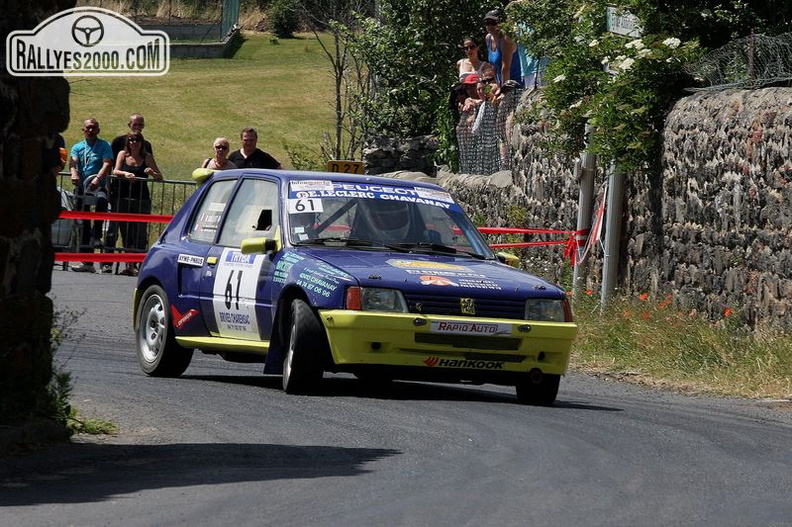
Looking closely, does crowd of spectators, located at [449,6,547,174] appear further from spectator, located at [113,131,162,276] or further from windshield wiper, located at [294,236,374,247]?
windshield wiper, located at [294,236,374,247]

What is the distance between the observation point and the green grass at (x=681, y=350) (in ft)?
42.2

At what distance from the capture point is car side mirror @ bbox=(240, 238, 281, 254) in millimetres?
11672

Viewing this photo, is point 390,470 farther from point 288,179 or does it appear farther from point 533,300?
point 288,179

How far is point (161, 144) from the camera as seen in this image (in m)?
55.4

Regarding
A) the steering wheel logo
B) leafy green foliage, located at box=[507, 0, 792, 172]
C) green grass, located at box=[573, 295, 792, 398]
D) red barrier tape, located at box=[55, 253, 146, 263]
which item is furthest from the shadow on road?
red barrier tape, located at box=[55, 253, 146, 263]

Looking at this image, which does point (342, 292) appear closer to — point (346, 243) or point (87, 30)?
point (346, 243)

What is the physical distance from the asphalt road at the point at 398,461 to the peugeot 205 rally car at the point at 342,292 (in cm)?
31

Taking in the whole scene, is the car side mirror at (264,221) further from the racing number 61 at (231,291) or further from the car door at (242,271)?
the racing number 61 at (231,291)

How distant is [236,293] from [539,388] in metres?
2.34

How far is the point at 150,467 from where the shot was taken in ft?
26.3

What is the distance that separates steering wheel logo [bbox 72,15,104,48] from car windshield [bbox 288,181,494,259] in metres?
2.63

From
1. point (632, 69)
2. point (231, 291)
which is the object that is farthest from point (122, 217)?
point (231, 291)

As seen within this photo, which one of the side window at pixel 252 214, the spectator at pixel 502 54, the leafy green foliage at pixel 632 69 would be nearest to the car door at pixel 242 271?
the side window at pixel 252 214

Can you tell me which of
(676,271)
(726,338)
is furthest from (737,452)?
(676,271)
